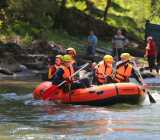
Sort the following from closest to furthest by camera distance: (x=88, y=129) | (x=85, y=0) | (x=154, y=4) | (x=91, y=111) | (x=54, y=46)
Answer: (x=88, y=129), (x=91, y=111), (x=54, y=46), (x=85, y=0), (x=154, y=4)

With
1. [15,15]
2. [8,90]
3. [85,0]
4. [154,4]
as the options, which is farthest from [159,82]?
[154,4]

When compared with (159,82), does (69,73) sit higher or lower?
higher

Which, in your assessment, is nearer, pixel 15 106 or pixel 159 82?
Answer: pixel 15 106

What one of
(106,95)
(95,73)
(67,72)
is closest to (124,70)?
(95,73)

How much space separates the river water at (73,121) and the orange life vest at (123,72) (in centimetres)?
90

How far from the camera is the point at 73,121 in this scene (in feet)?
45.5

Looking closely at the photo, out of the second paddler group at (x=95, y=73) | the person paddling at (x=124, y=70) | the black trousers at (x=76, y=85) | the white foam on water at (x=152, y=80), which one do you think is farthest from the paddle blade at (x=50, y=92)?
the white foam on water at (x=152, y=80)

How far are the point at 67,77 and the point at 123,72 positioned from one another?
1.70 meters

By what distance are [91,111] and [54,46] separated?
1577cm

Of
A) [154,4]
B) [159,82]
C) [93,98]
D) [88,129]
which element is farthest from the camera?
[154,4]

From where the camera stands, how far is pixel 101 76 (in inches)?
697

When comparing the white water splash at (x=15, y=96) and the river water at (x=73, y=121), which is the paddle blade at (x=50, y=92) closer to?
the river water at (x=73, y=121)

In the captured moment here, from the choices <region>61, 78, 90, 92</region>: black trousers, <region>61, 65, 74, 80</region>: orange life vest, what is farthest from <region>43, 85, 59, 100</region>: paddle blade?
<region>61, 65, 74, 80</region>: orange life vest

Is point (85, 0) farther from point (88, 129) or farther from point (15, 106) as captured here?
point (88, 129)
